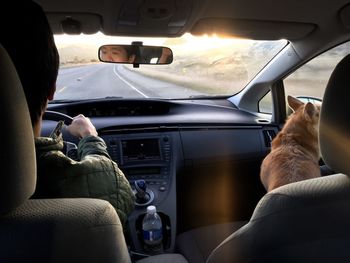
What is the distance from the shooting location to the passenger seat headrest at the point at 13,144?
1.48 meters

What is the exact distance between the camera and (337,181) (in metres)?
1.96

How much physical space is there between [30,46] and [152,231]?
2.75 meters

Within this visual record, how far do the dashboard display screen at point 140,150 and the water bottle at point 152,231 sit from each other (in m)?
0.64

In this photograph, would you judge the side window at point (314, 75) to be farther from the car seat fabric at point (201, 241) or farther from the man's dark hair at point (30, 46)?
the man's dark hair at point (30, 46)

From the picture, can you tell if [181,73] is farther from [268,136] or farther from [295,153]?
[295,153]

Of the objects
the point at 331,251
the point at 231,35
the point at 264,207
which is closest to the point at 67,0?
the point at 231,35

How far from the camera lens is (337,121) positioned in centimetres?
186

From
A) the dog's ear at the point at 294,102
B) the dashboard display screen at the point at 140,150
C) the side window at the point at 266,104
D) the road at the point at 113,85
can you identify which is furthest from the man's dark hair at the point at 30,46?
the side window at the point at 266,104

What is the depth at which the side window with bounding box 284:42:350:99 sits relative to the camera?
4.80 metres

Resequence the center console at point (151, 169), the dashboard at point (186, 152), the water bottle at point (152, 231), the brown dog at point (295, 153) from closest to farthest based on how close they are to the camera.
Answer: the brown dog at point (295, 153) < the water bottle at point (152, 231) < the center console at point (151, 169) < the dashboard at point (186, 152)

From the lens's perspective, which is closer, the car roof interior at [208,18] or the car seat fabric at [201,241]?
the car roof interior at [208,18]

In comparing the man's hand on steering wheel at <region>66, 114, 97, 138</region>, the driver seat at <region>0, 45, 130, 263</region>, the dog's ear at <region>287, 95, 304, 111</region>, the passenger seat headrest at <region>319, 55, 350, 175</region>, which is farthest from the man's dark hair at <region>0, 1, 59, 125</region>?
the dog's ear at <region>287, 95, 304, 111</region>

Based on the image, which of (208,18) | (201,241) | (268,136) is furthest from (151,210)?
(268,136)

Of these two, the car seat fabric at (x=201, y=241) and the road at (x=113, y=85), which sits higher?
the road at (x=113, y=85)
